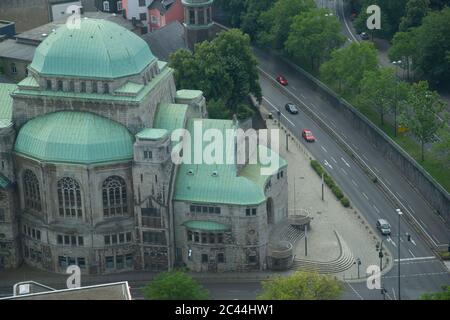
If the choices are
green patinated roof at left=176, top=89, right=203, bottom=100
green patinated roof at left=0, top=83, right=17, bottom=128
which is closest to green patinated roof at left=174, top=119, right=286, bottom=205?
green patinated roof at left=176, top=89, right=203, bottom=100

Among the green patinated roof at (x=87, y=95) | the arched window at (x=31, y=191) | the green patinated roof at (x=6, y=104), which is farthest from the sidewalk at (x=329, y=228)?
the green patinated roof at (x=6, y=104)

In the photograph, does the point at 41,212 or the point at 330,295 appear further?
the point at 41,212

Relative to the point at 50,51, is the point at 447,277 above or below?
below

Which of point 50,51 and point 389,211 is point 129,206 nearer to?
point 50,51

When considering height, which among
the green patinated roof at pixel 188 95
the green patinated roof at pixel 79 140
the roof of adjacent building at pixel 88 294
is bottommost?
the roof of adjacent building at pixel 88 294

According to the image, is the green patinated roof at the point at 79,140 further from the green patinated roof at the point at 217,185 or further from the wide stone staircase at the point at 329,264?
the wide stone staircase at the point at 329,264

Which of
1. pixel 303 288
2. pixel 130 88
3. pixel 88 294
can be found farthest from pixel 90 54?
pixel 303 288

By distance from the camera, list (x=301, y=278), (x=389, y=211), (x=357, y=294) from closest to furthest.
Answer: (x=301, y=278) < (x=357, y=294) < (x=389, y=211)

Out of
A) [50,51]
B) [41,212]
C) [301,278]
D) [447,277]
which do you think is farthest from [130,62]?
[447,277]
